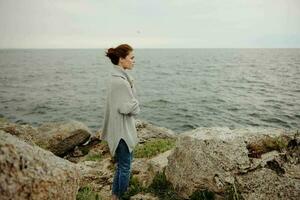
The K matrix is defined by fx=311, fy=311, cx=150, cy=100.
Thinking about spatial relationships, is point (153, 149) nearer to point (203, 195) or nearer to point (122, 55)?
point (203, 195)

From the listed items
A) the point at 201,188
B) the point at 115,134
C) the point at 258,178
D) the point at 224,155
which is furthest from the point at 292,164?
the point at 115,134

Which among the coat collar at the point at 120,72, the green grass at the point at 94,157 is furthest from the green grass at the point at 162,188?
the green grass at the point at 94,157

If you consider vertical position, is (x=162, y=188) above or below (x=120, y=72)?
below

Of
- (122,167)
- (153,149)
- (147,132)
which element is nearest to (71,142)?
(147,132)

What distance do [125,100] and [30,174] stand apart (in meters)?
2.17

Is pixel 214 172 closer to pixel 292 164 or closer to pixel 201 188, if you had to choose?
pixel 201 188

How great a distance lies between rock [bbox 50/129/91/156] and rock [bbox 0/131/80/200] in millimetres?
6796

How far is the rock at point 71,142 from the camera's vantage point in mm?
9680

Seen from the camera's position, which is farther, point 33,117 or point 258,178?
point 33,117

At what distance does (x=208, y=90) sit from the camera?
3844cm

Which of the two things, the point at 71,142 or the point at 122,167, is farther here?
the point at 71,142

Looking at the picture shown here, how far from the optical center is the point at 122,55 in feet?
15.8

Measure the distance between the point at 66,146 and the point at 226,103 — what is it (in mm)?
21643

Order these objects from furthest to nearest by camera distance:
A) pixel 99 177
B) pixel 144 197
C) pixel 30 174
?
pixel 99 177 < pixel 144 197 < pixel 30 174
